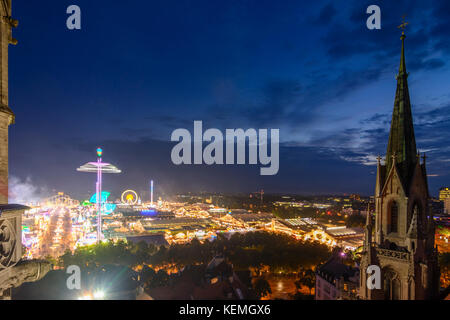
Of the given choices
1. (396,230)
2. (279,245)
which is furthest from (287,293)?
(396,230)

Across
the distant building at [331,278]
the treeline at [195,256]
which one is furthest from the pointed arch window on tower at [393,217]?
the treeline at [195,256]

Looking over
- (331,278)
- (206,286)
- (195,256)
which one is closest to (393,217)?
(206,286)

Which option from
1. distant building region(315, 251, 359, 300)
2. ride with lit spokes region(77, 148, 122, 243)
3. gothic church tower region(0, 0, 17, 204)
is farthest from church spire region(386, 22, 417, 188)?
ride with lit spokes region(77, 148, 122, 243)

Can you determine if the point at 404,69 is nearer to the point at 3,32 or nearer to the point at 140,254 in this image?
the point at 3,32

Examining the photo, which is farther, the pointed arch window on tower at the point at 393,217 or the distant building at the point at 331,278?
the distant building at the point at 331,278

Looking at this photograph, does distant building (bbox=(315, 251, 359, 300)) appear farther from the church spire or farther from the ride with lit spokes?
the ride with lit spokes

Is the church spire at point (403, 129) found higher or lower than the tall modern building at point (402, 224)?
higher

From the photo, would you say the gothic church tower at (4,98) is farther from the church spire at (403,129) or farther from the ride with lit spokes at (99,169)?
the ride with lit spokes at (99,169)
